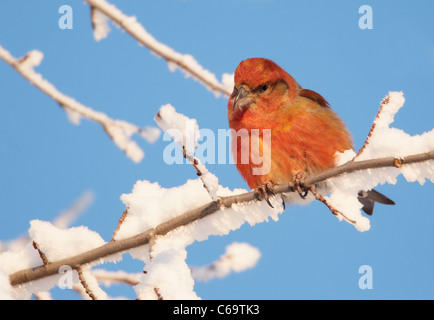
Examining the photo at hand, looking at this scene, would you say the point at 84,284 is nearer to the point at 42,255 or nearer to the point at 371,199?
the point at 42,255

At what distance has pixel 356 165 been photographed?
1.80m

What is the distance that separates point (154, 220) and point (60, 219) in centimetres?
154

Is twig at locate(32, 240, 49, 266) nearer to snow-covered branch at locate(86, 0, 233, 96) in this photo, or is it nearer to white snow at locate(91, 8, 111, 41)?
snow-covered branch at locate(86, 0, 233, 96)

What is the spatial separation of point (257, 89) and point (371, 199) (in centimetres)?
114

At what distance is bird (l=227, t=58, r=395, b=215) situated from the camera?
3297 mm

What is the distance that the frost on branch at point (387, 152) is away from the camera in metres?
1.69

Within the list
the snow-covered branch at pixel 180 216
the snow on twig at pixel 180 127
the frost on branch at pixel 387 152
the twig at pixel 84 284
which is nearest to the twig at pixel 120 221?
the snow-covered branch at pixel 180 216

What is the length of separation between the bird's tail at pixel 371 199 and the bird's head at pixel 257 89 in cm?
85

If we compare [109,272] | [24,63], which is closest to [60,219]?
[109,272]

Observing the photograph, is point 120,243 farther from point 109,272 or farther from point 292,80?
point 292,80

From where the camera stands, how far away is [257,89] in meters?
3.68

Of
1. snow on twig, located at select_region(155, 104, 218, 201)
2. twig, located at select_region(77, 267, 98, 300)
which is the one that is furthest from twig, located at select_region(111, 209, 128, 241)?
snow on twig, located at select_region(155, 104, 218, 201)

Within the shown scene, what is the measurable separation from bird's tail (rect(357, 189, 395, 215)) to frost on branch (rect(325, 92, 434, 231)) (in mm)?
1846

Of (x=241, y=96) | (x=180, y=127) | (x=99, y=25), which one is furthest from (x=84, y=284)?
(x=241, y=96)
